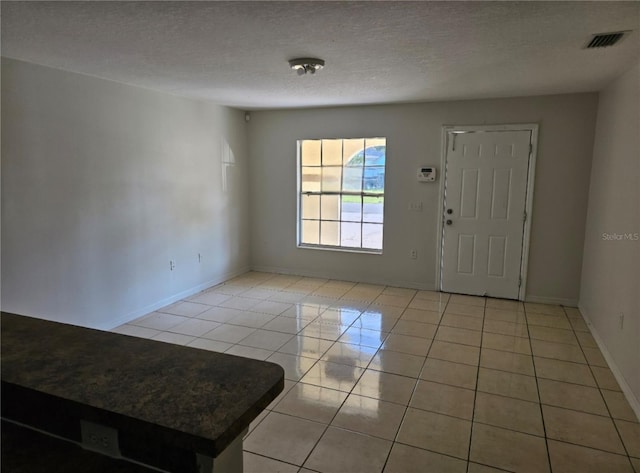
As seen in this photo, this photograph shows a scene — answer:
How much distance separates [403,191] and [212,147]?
2.42 meters

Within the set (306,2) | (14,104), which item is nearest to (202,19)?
(306,2)

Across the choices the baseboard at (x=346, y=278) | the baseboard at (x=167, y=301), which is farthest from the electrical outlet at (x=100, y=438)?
the baseboard at (x=346, y=278)

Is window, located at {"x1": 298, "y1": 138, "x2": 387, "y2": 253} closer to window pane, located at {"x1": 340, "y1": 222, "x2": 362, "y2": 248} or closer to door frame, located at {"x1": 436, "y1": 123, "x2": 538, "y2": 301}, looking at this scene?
window pane, located at {"x1": 340, "y1": 222, "x2": 362, "y2": 248}

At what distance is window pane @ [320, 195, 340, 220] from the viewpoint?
5.72 metres

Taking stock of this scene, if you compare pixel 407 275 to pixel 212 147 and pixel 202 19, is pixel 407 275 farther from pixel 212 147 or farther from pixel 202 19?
pixel 202 19

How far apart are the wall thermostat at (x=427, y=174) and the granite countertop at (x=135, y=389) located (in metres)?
4.32

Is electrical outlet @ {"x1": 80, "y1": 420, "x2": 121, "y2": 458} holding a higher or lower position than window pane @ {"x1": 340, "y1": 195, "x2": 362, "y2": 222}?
lower

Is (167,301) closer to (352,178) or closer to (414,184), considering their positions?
(352,178)

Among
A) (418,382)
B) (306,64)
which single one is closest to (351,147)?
(306,64)

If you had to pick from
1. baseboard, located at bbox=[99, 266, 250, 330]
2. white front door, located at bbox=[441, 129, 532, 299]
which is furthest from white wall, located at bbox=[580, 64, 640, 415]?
baseboard, located at bbox=[99, 266, 250, 330]

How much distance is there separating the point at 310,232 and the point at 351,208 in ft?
2.30

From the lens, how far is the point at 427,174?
5.00 m

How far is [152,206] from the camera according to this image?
4352 millimetres

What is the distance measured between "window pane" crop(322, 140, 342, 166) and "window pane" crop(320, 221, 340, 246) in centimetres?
82
